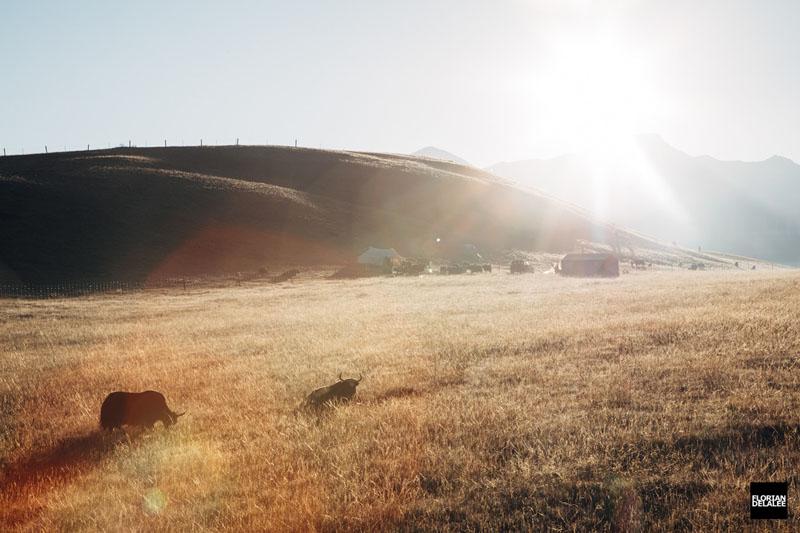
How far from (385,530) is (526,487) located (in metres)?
1.64

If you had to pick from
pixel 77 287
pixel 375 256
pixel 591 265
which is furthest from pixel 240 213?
pixel 591 265

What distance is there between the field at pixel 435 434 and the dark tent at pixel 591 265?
46.3 m

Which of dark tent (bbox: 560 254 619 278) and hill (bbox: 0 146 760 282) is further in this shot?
hill (bbox: 0 146 760 282)

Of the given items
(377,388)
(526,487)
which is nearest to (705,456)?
(526,487)

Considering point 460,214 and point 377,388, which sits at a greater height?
point 460,214

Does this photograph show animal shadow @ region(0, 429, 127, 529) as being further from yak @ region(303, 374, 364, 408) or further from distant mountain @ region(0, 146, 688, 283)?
distant mountain @ region(0, 146, 688, 283)

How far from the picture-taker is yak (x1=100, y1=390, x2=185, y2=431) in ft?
27.3

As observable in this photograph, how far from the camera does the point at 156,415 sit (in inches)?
329

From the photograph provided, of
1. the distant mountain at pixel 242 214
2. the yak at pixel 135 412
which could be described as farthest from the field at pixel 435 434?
the distant mountain at pixel 242 214

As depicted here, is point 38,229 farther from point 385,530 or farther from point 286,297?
point 385,530

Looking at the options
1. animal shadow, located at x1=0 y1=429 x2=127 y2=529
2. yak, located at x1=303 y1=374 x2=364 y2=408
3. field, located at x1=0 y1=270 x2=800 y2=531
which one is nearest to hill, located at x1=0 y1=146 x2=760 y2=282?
field, located at x1=0 y1=270 x2=800 y2=531

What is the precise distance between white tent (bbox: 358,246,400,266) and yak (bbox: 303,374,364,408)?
6001cm

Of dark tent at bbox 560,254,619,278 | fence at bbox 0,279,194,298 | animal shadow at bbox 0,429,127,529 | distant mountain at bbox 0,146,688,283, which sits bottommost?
A: fence at bbox 0,279,194,298

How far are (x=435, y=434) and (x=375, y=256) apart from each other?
2557 inches
